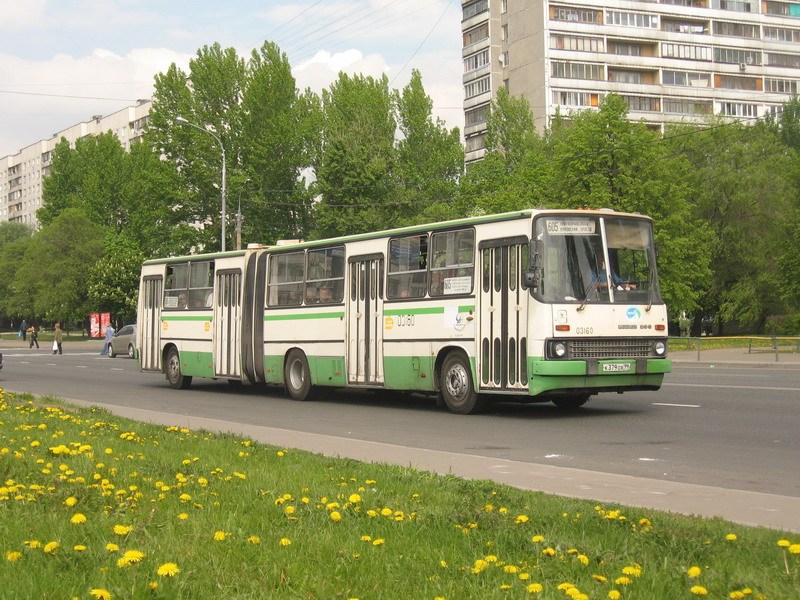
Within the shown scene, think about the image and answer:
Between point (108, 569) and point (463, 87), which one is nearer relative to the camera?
point (108, 569)

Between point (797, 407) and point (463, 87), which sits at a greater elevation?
point (463, 87)

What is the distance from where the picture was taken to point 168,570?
4.65m

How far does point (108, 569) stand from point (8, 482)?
9.11 feet

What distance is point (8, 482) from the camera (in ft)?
24.1

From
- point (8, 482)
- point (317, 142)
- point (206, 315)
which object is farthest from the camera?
point (317, 142)

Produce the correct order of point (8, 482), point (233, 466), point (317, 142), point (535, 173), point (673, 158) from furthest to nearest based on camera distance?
point (317, 142)
point (535, 173)
point (673, 158)
point (233, 466)
point (8, 482)

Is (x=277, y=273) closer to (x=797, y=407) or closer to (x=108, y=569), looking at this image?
(x=797, y=407)

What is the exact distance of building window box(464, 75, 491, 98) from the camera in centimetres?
9552

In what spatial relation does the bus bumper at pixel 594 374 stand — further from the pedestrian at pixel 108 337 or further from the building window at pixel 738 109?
the building window at pixel 738 109

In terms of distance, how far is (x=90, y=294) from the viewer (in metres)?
78.2

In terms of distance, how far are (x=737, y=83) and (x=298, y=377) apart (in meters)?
82.1

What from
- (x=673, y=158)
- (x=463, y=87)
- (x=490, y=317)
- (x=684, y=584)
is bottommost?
(x=684, y=584)

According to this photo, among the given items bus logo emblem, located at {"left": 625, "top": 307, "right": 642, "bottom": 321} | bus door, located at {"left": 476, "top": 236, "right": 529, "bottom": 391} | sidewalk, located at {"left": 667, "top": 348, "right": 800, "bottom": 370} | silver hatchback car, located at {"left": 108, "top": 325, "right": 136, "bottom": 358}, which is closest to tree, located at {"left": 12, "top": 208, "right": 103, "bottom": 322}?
silver hatchback car, located at {"left": 108, "top": 325, "right": 136, "bottom": 358}

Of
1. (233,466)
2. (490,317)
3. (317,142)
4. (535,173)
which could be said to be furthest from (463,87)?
(233,466)
